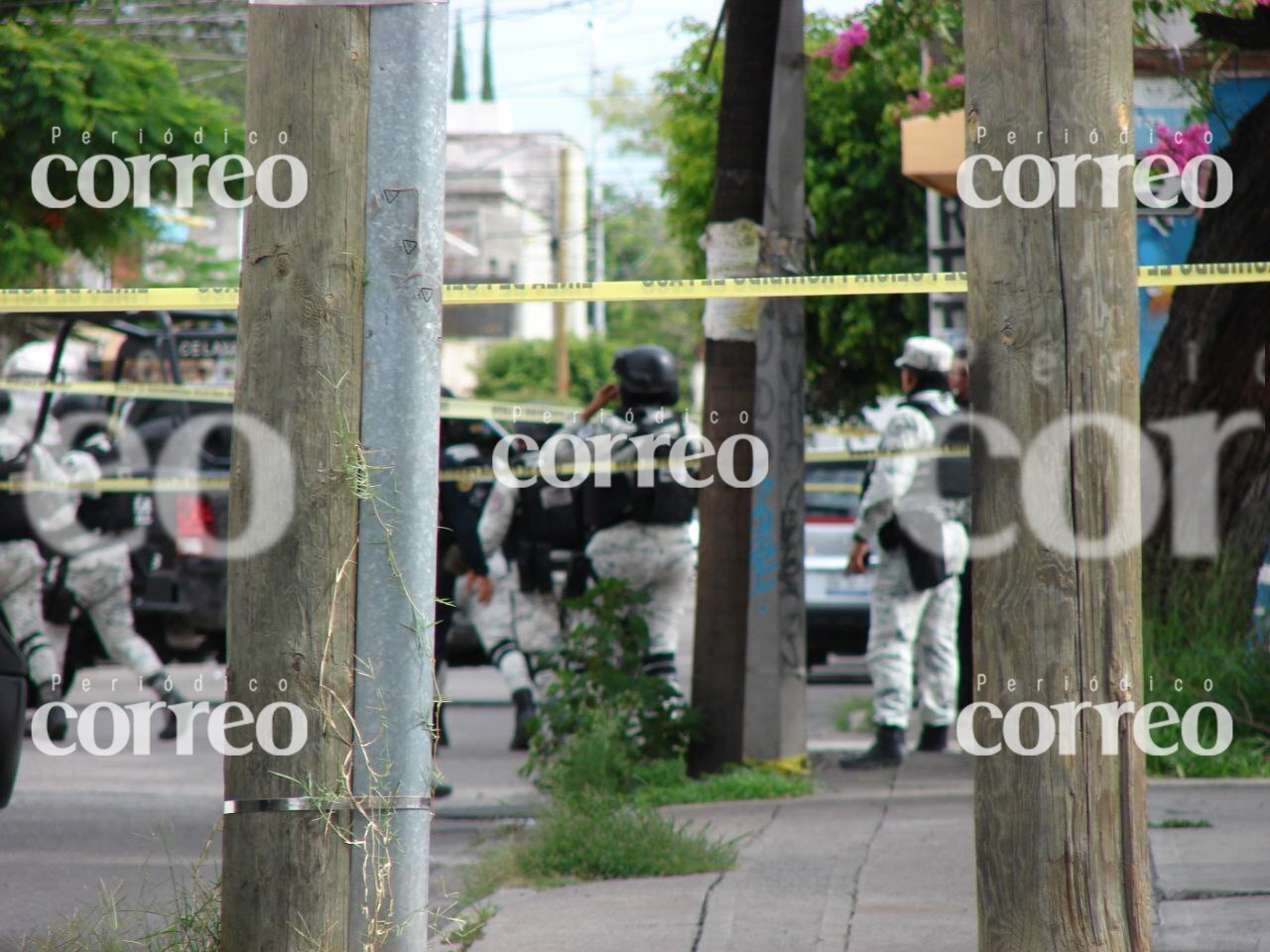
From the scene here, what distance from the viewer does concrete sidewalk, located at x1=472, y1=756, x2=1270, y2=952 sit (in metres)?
4.52

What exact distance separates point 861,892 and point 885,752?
2.91m

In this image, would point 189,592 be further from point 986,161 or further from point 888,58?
point 986,161

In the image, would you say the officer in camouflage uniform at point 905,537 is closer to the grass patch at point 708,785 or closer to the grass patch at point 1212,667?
the grass patch at point 708,785

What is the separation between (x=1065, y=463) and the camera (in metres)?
3.51

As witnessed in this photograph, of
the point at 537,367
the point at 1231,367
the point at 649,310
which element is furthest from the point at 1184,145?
the point at 649,310

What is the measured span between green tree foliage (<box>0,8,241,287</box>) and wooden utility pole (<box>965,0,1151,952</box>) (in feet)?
31.3

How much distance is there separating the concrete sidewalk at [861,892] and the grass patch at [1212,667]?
31 centimetres

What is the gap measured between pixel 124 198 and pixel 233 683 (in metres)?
10.2

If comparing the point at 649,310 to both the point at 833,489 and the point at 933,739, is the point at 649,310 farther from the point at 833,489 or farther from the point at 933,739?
the point at 933,739

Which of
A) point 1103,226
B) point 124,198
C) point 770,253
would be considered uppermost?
point 124,198

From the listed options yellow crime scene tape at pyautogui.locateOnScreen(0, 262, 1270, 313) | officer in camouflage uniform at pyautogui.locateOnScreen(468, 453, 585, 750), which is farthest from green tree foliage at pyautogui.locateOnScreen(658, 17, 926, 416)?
yellow crime scene tape at pyautogui.locateOnScreen(0, 262, 1270, 313)

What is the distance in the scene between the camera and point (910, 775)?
25.4ft

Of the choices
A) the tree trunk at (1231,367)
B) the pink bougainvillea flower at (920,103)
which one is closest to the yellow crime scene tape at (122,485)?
the pink bougainvillea flower at (920,103)

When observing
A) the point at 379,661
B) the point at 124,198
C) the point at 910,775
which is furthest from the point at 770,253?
the point at 124,198
